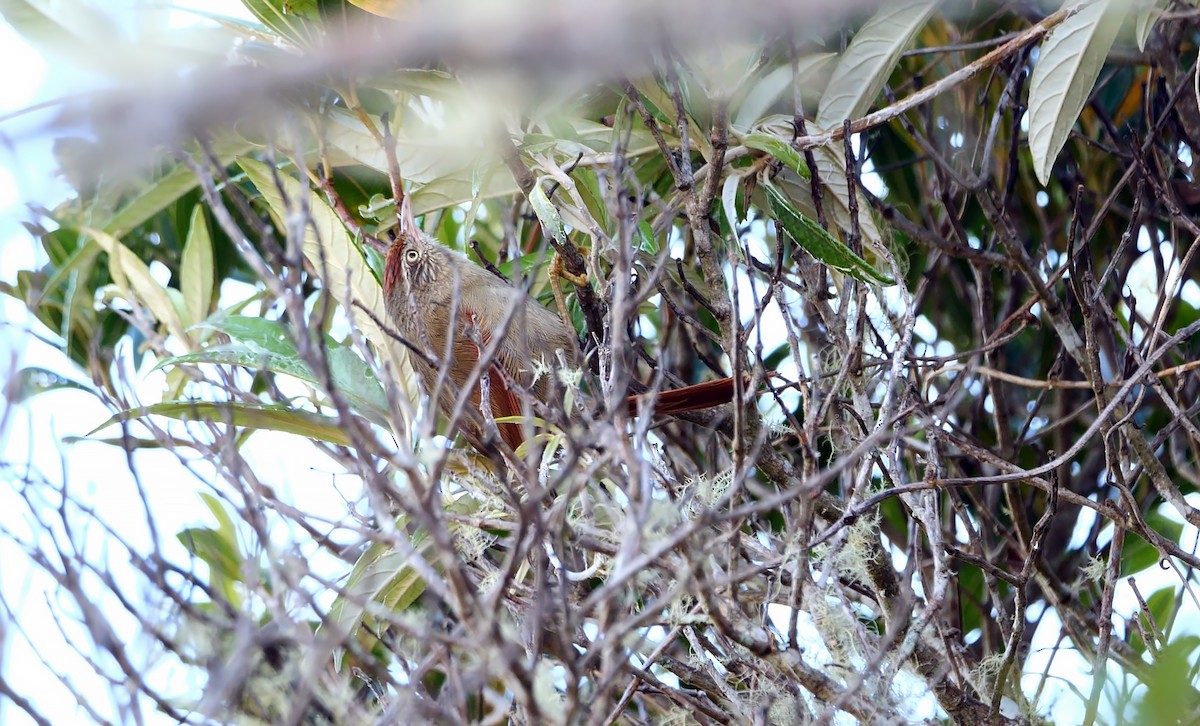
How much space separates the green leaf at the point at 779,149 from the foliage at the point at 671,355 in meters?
0.01

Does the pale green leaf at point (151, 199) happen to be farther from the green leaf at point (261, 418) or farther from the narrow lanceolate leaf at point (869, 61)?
the narrow lanceolate leaf at point (869, 61)

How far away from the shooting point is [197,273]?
2711 millimetres

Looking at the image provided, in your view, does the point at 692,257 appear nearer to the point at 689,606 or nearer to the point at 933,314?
the point at 933,314

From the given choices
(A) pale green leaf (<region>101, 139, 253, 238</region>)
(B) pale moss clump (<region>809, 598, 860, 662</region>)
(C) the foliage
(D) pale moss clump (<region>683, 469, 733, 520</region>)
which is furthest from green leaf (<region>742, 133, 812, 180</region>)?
(A) pale green leaf (<region>101, 139, 253, 238</region>)

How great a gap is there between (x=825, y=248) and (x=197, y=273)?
1.60 metres

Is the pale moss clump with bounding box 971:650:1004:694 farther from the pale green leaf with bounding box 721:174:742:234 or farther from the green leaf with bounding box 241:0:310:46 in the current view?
the green leaf with bounding box 241:0:310:46

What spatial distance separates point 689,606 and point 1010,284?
5.37ft

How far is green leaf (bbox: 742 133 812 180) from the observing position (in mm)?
1875

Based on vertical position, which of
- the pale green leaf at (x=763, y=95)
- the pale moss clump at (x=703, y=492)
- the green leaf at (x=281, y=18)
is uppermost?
the pale green leaf at (x=763, y=95)

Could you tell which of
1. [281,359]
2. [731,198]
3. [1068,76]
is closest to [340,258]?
[281,359]

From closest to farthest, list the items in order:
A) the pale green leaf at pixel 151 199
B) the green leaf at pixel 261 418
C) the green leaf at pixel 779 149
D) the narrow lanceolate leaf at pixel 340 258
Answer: the green leaf at pixel 779 149
the green leaf at pixel 261 418
the narrow lanceolate leaf at pixel 340 258
the pale green leaf at pixel 151 199

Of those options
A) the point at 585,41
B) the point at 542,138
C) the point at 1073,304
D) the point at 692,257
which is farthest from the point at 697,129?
the point at 585,41

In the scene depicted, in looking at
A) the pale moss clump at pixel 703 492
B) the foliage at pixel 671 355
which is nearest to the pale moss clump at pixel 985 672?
the foliage at pixel 671 355

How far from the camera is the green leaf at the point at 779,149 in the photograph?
1875 mm
